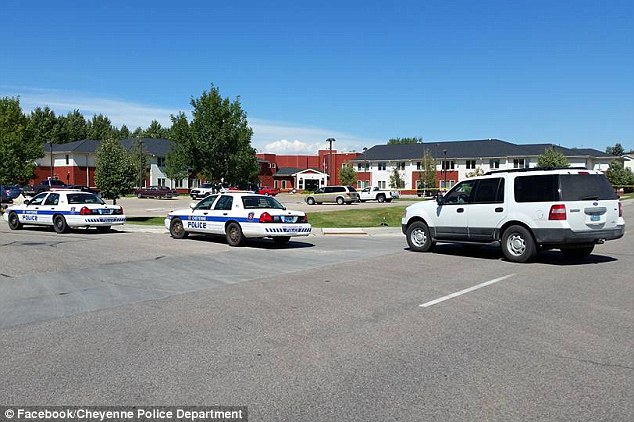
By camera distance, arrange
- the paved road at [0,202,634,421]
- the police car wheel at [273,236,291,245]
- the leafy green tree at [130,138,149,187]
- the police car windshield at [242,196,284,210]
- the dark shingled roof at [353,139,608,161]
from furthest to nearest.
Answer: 1. the dark shingled roof at [353,139,608,161]
2. the leafy green tree at [130,138,149,187]
3. the police car wheel at [273,236,291,245]
4. the police car windshield at [242,196,284,210]
5. the paved road at [0,202,634,421]

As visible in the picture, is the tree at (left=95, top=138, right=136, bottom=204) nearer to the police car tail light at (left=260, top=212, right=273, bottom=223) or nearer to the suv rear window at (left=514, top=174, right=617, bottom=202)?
the police car tail light at (left=260, top=212, right=273, bottom=223)

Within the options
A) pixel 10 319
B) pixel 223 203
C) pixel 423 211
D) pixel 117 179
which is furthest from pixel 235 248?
pixel 117 179

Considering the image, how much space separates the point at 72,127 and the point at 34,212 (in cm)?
9601

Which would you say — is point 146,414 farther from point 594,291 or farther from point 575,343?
point 594,291

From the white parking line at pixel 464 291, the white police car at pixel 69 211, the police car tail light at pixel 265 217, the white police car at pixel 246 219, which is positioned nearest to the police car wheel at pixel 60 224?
the white police car at pixel 69 211

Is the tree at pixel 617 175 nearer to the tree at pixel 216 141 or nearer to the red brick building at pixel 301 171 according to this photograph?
the red brick building at pixel 301 171

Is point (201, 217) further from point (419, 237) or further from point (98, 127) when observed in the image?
point (98, 127)

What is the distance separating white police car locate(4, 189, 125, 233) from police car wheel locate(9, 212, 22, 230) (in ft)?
1.13

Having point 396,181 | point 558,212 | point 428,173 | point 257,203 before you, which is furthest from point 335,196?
point 558,212

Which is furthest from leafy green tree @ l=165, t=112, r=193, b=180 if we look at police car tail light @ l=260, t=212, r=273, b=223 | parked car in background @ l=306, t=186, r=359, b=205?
parked car in background @ l=306, t=186, r=359, b=205

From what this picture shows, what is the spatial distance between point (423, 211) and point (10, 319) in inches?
423

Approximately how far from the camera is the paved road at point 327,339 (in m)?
4.91

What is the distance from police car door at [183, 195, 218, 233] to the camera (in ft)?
60.7

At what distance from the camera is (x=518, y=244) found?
44.8 feet
